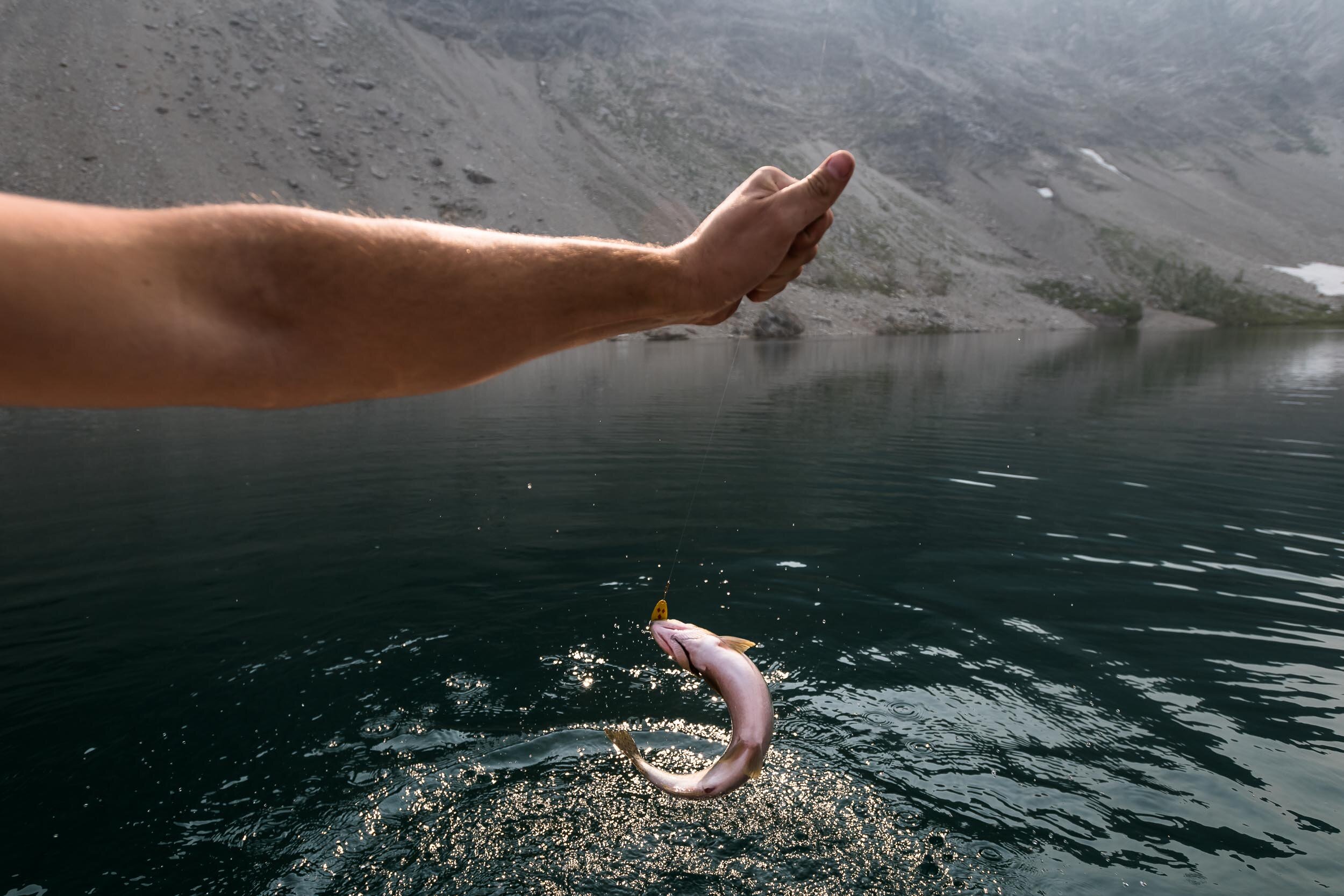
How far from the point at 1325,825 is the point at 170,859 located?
7680 millimetres

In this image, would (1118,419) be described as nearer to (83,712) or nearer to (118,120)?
(83,712)

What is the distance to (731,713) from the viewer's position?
3971 mm

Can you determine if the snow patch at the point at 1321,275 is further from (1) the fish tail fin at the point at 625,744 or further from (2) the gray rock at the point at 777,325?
(1) the fish tail fin at the point at 625,744

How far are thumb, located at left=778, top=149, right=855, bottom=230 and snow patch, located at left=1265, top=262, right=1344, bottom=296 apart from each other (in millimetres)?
164965

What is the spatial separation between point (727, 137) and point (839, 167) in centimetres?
13366

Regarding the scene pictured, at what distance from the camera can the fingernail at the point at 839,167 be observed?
2545 millimetres

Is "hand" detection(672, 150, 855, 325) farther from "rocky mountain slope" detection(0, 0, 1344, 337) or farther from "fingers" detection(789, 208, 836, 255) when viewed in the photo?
"rocky mountain slope" detection(0, 0, 1344, 337)

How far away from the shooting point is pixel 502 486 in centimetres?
1552

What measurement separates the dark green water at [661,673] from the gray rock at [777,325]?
5737cm

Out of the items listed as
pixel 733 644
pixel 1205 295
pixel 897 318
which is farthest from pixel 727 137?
pixel 733 644

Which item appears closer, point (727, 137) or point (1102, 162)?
point (727, 137)

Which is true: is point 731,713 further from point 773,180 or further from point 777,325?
point 777,325

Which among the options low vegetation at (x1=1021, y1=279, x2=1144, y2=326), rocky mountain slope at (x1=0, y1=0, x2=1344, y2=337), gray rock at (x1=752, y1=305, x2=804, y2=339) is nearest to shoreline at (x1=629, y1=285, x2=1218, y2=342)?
gray rock at (x1=752, y1=305, x2=804, y2=339)

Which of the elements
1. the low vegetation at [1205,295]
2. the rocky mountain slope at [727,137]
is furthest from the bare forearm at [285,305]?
the low vegetation at [1205,295]
